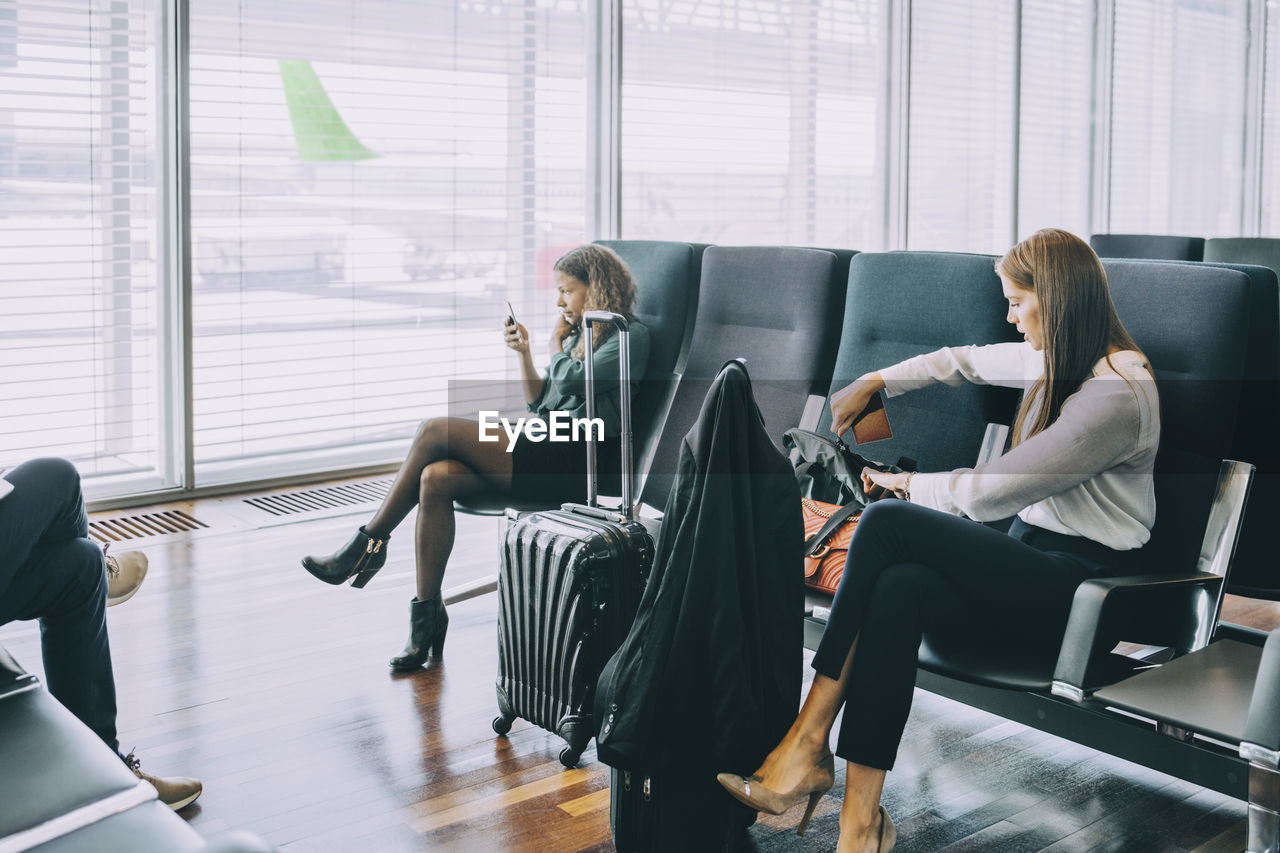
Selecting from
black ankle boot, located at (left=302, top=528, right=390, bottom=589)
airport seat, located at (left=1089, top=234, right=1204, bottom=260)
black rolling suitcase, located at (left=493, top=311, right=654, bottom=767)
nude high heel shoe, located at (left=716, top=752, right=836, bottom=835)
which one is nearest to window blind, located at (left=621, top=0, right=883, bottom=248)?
airport seat, located at (left=1089, top=234, right=1204, bottom=260)

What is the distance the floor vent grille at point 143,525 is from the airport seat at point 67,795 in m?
2.49

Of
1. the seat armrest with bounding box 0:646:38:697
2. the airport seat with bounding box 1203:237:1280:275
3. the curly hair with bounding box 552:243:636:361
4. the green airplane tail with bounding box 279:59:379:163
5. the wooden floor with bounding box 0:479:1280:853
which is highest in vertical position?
the green airplane tail with bounding box 279:59:379:163

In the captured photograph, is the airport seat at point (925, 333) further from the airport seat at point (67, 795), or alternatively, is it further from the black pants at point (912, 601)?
the airport seat at point (67, 795)

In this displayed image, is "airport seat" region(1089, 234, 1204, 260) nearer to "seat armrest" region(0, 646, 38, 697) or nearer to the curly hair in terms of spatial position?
the curly hair

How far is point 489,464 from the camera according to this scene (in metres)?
2.98

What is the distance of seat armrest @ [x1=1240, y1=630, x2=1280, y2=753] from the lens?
158cm

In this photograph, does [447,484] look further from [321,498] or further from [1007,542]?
[321,498]

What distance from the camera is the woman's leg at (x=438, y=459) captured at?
298 cm

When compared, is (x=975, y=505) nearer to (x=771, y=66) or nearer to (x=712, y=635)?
(x=712, y=635)

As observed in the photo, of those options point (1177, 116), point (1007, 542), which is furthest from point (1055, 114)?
point (1007, 542)

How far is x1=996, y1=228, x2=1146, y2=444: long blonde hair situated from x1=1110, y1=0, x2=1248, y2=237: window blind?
518 cm

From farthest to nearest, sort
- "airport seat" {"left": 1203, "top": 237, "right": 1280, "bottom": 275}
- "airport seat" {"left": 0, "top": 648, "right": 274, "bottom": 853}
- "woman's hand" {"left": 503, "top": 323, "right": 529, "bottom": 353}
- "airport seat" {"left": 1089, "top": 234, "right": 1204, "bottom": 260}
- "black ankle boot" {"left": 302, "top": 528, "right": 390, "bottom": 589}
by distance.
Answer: "airport seat" {"left": 1089, "top": 234, "right": 1204, "bottom": 260}
"airport seat" {"left": 1203, "top": 237, "right": 1280, "bottom": 275}
"woman's hand" {"left": 503, "top": 323, "right": 529, "bottom": 353}
"black ankle boot" {"left": 302, "top": 528, "right": 390, "bottom": 589}
"airport seat" {"left": 0, "top": 648, "right": 274, "bottom": 853}

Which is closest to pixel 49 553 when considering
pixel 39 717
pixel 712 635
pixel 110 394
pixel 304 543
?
pixel 39 717

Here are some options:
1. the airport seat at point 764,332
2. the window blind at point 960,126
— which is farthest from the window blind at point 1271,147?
the airport seat at point 764,332
